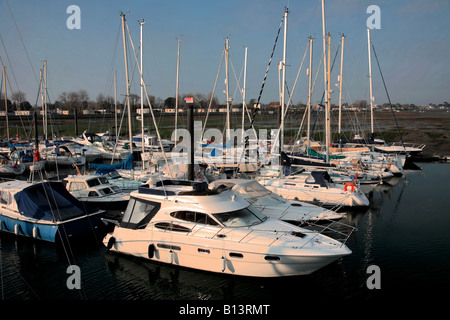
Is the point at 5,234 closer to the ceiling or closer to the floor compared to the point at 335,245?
closer to the floor

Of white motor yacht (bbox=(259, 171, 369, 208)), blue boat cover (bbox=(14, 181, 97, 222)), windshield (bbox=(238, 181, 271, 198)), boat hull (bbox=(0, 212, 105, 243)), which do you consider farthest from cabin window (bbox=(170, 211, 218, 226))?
white motor yacht (bbox=(259, 171, 369, 208))

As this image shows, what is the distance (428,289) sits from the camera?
11.3 meters

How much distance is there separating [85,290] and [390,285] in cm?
1023

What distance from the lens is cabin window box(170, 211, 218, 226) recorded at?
1233 centimetres

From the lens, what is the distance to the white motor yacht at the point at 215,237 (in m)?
11.0

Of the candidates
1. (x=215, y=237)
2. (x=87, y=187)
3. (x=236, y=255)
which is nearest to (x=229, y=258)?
(x=236, y=255)

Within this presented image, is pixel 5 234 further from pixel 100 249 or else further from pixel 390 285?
pixel 390 285

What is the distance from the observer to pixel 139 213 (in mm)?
13438

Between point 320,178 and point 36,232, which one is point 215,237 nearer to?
point 36,232

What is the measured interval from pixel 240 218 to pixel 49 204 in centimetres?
827

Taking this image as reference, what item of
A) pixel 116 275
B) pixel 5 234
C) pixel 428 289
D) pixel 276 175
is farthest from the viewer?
pixel 276 175

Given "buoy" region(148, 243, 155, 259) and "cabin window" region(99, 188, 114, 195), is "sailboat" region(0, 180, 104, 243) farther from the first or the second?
"cabin window" region(99, 188, 114, 195)
